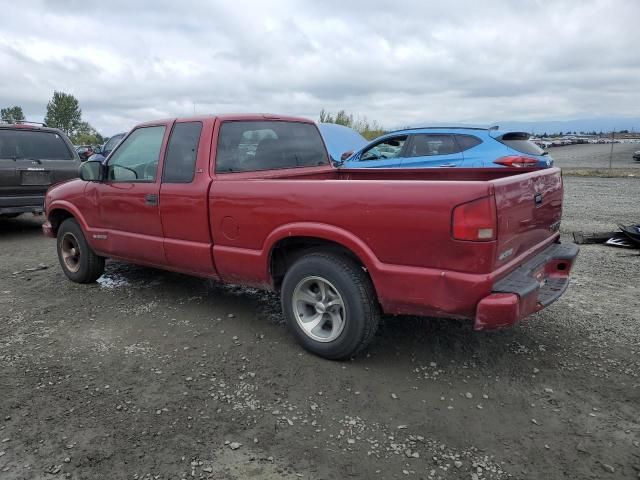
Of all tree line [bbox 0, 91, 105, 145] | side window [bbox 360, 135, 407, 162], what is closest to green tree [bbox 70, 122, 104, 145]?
tree line [bbox 0, 91, 105, 145]

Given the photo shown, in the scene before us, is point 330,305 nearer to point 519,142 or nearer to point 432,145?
point 432,145

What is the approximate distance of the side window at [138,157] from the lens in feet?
15.1

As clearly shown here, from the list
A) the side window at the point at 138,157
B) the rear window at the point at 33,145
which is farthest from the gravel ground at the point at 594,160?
the side window at the point at 138,157

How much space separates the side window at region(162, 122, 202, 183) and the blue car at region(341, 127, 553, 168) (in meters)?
2.68

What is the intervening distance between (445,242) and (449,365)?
108cm

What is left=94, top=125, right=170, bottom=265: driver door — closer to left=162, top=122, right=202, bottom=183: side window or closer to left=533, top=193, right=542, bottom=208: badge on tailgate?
left=162, top=122, right=202, bottom=183: side window

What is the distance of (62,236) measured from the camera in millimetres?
5668

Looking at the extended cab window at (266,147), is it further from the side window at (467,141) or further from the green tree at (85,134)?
the green tree at (85,134)

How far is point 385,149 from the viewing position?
8.34 m

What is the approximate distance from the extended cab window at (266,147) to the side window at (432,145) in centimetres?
293

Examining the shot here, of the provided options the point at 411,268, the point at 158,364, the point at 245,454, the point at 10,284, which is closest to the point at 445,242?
the point at 411,268

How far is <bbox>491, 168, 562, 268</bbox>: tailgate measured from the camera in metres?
2.90

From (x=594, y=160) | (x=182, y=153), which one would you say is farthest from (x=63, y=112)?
(x=182, y=153)

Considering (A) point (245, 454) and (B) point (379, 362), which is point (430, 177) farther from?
(A) point (245, 454)
